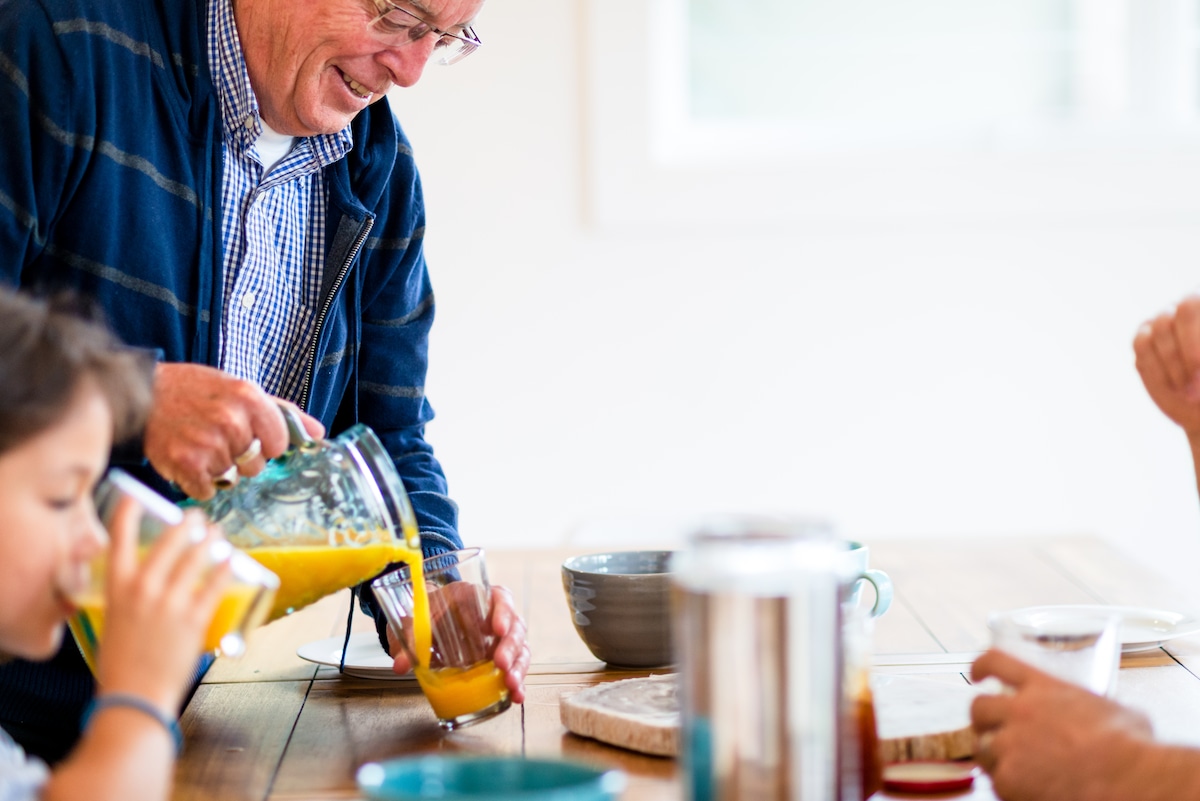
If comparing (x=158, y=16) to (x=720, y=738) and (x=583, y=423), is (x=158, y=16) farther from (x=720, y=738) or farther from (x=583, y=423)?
(x=583, y=423)

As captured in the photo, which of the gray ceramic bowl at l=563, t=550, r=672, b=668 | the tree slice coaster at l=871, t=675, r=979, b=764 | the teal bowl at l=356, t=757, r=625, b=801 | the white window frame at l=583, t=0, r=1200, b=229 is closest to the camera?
the teal bowl at l=356, t=757, r=625, b=801

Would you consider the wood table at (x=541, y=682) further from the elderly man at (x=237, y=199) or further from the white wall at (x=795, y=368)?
the white wall at (x=795, y=368)

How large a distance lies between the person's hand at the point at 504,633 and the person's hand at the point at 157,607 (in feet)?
0.98

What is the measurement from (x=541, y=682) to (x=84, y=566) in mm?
494

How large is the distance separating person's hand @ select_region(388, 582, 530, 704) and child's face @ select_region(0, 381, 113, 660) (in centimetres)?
29

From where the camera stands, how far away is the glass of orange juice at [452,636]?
1.10 meters

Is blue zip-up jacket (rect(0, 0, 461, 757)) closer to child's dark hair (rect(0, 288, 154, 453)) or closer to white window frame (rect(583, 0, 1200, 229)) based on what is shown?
child's dark hair (rect(0, 288, 154, 453))

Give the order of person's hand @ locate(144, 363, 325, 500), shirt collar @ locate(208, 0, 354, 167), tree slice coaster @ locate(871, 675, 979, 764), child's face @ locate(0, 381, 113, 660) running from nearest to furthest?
child's face @ locate(0, 381, 113, 660) < tree slice coaster @ locate(871, 675, 979, 764) < person's hand @ locate(144, 363, 325, 500) < shirt collar @ locate(208, 0, 354, 167)

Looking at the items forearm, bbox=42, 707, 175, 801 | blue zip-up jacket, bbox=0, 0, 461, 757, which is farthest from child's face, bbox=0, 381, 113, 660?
blue zip-up jacket, bbox=0, 0, 461, 757

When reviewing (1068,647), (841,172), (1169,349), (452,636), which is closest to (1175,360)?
(1169,349)

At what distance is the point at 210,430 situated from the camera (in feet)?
3.49

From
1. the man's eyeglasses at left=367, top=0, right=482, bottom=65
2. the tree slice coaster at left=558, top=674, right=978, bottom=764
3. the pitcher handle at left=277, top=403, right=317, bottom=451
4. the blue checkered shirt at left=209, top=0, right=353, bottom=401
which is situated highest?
the man's eyeglasses at left=367, top=0, right=482, bottom=65

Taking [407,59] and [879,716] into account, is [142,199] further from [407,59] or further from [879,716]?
[879,716]

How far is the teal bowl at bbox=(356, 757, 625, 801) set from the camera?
75 cm
